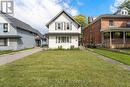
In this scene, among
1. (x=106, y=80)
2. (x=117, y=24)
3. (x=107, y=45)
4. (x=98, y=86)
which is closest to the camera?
(x=98, y=86)

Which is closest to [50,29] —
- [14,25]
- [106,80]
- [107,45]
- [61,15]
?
[61,15]

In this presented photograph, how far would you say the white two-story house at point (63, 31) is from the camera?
36406 millimetres

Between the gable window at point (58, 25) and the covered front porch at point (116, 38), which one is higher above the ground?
the gable window at point (58, 25)

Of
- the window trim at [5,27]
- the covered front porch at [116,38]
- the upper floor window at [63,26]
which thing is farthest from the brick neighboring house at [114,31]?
the window trim at [5,27]

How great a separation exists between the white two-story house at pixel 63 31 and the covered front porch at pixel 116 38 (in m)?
5.48

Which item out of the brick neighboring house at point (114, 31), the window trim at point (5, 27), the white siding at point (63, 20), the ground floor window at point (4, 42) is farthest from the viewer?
the ground floor window at point (4, 42)

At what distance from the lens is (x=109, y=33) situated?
119ft

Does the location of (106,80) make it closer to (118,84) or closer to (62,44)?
(118,84)

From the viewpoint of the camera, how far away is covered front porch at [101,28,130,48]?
3416cm

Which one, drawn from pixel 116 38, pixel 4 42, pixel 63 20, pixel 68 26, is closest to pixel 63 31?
pixel 68 26

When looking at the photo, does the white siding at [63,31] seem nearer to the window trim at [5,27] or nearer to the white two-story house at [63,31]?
the white two-story house at [63,31]

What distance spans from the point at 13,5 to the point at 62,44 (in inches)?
480

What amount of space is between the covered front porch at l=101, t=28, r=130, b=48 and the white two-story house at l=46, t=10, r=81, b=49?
216 inches

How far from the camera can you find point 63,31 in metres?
36.8
